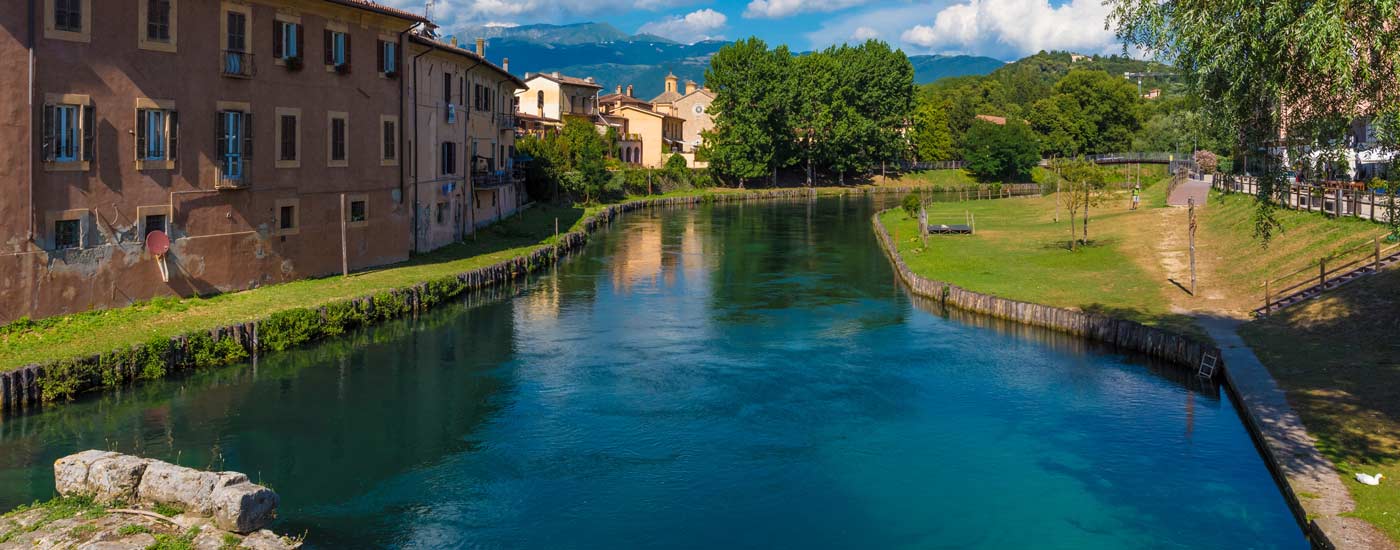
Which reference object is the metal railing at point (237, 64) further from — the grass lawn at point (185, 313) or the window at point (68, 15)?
the grass lawn at point (185, 313)

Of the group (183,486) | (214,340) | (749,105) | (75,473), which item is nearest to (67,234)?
(214,340)

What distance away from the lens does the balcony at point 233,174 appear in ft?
124

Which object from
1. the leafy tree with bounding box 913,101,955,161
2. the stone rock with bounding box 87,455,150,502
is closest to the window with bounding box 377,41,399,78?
the stone rock with bounding box 87,455,150,502

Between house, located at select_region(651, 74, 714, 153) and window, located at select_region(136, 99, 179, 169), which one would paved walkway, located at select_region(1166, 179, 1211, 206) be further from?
house, located at select_region(651, 74, 714, 153)

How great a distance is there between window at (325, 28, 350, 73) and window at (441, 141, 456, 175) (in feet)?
40.9

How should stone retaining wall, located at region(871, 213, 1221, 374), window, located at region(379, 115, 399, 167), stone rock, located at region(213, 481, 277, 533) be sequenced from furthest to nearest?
1. window, located at region(379, 115, 399, 167)
2. stone retaining wall, located at region(871, 213, 1221, 374)
3. stone rock, located at region(213, 481, 277, 533)

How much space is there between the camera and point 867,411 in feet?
96.3

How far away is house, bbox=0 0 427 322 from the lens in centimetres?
3180

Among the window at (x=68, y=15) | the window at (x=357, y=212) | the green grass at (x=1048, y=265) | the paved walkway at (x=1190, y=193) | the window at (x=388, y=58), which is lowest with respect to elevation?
the green grass at (x=1048, y=265)

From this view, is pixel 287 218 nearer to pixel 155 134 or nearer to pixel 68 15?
pixel 155 134

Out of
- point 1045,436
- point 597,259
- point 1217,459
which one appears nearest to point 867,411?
point 1045,436

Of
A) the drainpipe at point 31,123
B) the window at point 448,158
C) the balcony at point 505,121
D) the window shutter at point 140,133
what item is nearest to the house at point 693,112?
the balcony at point 505,121

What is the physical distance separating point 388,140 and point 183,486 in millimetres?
30242

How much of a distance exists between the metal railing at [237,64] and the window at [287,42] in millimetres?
1522
